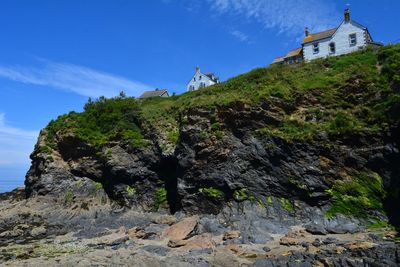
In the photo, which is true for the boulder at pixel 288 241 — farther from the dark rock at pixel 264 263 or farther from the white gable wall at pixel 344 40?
the white gable wall at pixel 344 40

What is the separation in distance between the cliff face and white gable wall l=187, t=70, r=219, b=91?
28.4 metres

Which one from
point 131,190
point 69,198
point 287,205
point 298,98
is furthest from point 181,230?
point 69,198

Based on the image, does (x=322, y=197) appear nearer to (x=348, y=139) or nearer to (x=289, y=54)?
(x=348, y=139)

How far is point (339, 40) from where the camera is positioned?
1957 inches

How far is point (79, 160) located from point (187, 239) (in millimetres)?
22967

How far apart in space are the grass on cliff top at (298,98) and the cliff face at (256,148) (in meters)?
0.11

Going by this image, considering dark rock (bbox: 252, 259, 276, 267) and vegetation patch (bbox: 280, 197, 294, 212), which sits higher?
vegetation patch (bbox: 280, 197, 294, 212)

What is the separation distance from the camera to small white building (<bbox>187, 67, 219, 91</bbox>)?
3031 inches

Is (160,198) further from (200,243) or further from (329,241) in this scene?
(329,241)

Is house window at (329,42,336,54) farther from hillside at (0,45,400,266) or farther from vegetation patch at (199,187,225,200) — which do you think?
vegetation patch at (199,187,225,200)

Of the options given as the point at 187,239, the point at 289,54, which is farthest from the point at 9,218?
the point at 289,54

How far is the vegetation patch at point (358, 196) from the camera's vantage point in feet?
99.4

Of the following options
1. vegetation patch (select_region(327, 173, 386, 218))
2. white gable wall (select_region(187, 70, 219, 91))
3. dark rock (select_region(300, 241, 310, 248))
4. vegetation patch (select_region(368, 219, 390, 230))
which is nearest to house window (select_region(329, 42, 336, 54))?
vegetation patch (select_region(327, 173, 386, 218))

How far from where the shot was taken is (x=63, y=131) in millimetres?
48438
